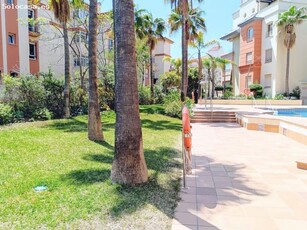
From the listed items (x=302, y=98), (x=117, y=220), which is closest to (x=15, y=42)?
(x=117, y=220)

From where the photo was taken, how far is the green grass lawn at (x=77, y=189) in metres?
4.04

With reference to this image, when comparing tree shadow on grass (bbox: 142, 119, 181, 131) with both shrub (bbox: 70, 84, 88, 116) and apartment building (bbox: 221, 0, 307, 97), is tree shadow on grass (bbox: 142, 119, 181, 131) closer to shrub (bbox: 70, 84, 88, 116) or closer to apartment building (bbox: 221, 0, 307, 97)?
shrub (bbox: 70, 84, 88, 116)

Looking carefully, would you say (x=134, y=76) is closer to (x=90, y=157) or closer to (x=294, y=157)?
(x=90, y=157)

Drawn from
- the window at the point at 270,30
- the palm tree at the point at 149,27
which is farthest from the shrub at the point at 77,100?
the window at the point at 270,30

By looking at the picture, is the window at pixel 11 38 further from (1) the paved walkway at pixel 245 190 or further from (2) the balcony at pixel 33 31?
(1) the paved walkway at pixel 245 190

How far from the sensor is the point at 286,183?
238 inches

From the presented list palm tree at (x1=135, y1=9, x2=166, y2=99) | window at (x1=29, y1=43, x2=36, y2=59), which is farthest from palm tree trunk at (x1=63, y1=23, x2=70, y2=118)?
window at (x1=29, y1=43, x2=36, y2=59)

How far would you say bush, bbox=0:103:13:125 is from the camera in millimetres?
13148

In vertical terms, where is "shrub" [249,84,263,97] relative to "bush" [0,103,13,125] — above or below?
above

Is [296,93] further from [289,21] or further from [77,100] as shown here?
[77,100]

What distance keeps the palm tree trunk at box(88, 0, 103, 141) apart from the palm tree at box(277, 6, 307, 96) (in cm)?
2485

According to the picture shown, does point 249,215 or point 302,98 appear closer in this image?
point 249,215

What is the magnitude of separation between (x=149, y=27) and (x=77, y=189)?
24156 millimetres

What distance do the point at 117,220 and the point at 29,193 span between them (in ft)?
6.17
